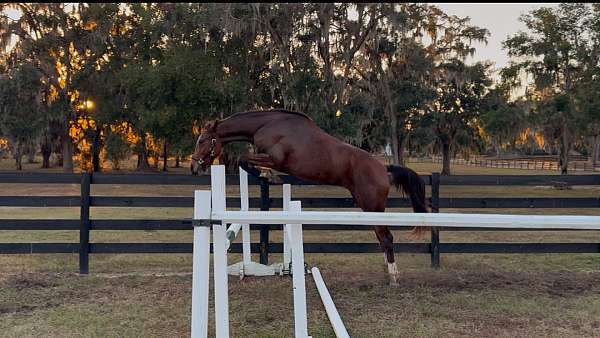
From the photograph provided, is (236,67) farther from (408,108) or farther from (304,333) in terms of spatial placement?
(304,333)

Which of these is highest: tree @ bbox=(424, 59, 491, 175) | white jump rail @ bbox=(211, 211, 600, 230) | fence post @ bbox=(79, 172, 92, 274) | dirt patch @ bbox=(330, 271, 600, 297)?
tree @ bbox=(424, 59, 491, 175)

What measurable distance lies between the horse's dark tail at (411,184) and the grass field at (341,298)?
3.27ft

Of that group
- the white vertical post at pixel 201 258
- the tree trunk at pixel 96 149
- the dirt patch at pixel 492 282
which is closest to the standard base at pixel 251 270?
the dirt patch at pixel 492 282

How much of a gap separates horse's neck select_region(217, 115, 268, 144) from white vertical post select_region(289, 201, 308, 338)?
2106mm

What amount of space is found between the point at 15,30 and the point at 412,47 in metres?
21.5

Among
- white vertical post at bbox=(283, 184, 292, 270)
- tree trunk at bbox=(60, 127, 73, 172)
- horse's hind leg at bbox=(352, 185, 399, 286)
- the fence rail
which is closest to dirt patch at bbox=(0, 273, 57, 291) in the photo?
white vertical post at bbox=(283, 184, 292, 270)

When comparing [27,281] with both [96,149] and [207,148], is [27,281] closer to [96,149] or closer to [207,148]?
[207,148]

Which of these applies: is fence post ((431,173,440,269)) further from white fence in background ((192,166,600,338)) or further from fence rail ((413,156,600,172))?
fence rail ((413,156,600,172))

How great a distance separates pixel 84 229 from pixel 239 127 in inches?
105

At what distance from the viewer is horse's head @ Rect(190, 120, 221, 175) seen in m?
4.77

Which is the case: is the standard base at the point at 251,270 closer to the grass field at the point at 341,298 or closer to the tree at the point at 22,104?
the grass field at the point at 341,298

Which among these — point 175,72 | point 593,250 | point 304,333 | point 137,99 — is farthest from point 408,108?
point 304,333

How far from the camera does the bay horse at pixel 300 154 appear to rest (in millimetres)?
4617

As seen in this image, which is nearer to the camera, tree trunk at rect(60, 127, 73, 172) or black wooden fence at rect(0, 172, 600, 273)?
black wooden fence at rect(0, 172, 600, 273)
